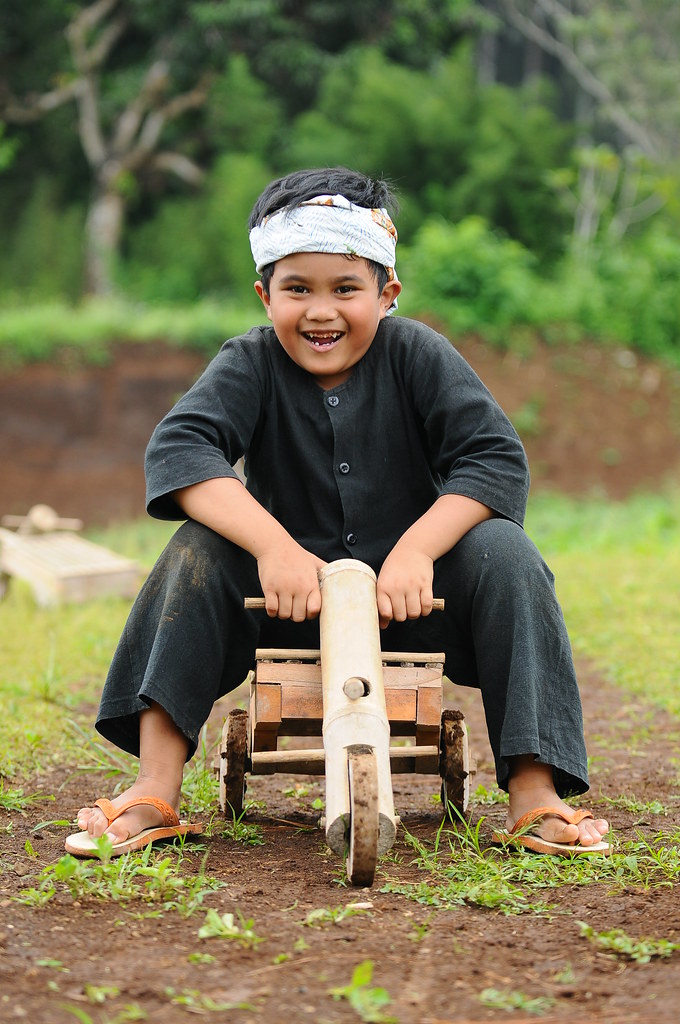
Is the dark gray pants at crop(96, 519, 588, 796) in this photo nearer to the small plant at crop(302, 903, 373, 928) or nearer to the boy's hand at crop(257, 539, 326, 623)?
the boy's hand at crop(257, 539, 326, 623)

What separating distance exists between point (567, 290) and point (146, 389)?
17.0ft

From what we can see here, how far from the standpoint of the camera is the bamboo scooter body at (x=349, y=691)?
213cm

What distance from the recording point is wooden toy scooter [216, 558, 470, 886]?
2113mm

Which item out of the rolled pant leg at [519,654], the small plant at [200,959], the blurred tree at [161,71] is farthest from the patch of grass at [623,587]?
the blurred tree at [161,71]

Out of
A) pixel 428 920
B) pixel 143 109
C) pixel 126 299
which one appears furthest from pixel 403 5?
pixel 428 920

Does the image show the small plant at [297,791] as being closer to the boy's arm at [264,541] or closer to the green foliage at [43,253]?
the boy's arm at [264,541]

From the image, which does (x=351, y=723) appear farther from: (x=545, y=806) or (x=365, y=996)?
(x=365, y=996)

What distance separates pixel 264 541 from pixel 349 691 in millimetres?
440

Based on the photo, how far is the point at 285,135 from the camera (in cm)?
1725

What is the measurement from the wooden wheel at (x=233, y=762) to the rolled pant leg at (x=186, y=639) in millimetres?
76

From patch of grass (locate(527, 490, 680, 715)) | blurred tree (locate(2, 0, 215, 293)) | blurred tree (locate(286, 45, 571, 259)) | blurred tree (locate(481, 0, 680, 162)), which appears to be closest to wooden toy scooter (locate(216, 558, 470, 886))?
patch of grass (locate(527, 490, 680, 715))

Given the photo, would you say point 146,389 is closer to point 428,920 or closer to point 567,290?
point 567,290

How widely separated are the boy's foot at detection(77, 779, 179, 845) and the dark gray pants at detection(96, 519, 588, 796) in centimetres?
12

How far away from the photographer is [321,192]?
2791 millimetres
